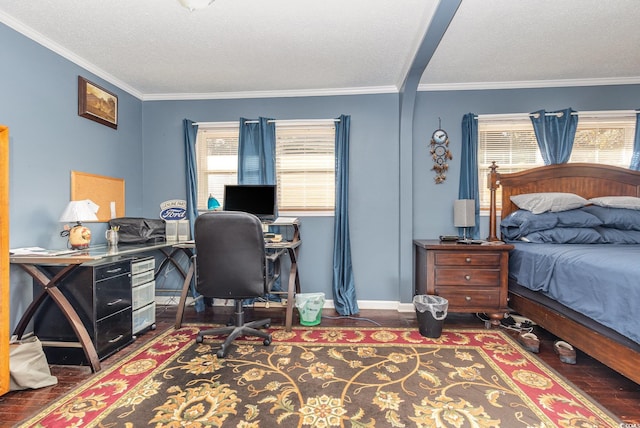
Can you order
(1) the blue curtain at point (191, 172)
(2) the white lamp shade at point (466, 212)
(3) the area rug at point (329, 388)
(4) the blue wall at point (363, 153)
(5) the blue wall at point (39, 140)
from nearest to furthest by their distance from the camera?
(3) the area rug at point (329, 388) → (5) the blue wall at point (39, 140) → (2) the white lamp shade at point (466, 212) → (4) the blue wall at point (363, 153) → (1) the blue curtain at point (191, 172)

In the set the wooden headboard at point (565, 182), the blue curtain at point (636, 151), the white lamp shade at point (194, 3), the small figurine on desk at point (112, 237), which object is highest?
the white lamp shade at point (194, 3)

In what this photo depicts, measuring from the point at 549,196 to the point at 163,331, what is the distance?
3.96m

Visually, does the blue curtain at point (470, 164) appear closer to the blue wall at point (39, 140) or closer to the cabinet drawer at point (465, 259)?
the cabinet drawer at point (465, 259)

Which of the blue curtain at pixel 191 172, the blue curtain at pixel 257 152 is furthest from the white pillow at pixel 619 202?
the blue curtain at pixel 191 172

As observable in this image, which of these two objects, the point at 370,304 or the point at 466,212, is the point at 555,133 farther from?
the point at 370,304

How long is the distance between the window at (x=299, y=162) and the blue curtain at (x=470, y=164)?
148 cm

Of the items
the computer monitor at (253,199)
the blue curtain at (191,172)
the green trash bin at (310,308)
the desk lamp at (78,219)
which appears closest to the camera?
the desk lamp at (78,219)

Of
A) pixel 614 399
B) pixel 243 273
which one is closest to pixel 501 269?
pixel 614 399

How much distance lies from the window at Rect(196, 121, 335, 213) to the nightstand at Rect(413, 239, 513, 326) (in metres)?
1.32

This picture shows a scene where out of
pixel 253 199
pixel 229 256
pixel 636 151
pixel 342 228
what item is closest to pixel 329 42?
pixel 253 199

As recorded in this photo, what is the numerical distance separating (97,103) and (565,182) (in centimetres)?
495

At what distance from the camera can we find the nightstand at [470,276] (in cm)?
268

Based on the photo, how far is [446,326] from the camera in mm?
2809

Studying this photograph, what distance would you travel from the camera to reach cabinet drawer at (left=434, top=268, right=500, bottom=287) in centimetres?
A: 270
